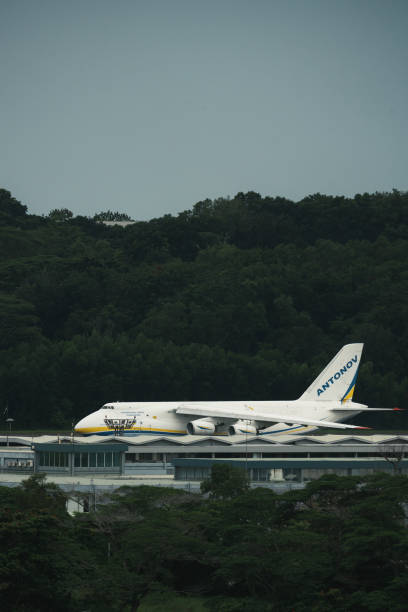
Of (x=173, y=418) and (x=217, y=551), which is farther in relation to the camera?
(x=173, y=418)

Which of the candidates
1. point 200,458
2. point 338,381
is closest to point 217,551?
point 200,458

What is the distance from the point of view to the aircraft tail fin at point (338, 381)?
103m

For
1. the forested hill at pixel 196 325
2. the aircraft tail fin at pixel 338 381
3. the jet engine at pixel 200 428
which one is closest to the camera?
the jet engine at pixel 200 428

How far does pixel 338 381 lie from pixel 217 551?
178 ft

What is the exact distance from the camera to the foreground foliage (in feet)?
157

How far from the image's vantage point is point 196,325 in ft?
540

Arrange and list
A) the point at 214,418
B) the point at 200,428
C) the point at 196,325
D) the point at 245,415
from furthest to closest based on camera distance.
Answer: the point at 196,325 → the point at 214,418 → the point at 245,415 → the point at 200,428

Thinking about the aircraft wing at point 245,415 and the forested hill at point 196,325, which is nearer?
the aircraft wing at point 245,415

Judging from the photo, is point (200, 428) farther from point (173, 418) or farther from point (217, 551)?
point (217, 551)

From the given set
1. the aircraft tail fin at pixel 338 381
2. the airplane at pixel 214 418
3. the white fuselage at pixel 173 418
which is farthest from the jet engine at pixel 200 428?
the aircraft tail fin at pixel 338 381

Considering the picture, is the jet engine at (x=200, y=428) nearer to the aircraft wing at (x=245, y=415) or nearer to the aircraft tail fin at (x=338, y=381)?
the aircraft wing at (x=245, y=415)

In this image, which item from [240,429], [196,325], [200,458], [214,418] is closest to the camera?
[200,458]

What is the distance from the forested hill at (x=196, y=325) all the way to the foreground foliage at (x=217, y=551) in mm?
83015

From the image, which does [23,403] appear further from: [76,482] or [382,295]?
[76,482]
